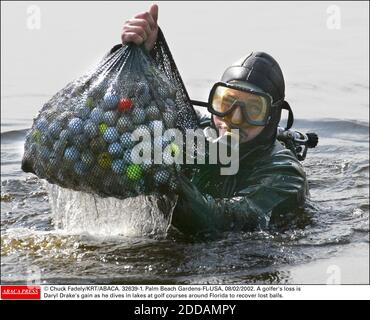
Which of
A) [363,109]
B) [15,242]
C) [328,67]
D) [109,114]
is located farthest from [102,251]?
[328,67]

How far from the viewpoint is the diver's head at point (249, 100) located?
605 centimetres

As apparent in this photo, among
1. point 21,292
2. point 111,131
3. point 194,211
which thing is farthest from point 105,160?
point 21,292

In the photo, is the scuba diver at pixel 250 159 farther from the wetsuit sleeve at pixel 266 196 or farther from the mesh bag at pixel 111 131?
the mesh bag at pixel 111 131

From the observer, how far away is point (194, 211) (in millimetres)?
5293

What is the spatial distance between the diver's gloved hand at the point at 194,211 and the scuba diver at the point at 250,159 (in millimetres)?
10

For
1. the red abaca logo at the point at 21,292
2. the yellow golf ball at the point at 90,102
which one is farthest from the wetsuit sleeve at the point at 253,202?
the red abaca logo at the point at 21,292

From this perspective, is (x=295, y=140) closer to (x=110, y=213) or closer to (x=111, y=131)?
A: (x=110, y=213)

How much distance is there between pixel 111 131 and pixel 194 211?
671mm

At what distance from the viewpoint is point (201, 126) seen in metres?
6.31

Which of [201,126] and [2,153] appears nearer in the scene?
[201,126]

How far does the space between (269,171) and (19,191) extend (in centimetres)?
259

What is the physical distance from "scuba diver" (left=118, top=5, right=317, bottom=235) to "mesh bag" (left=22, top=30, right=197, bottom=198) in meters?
0.36

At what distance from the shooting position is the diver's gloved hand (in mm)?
5195

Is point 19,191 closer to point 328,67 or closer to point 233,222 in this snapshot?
point 233,222
